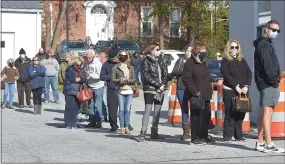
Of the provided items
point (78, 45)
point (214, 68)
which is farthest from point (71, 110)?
point (78, 45)

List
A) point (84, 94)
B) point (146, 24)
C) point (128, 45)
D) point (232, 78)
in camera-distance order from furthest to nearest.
→ 1. point (146, 24)
2. point (128, 45)
3. point (84, 94)
4. point (232, 78)

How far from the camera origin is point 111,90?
14.4m

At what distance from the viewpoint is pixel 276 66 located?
1090 centimetres

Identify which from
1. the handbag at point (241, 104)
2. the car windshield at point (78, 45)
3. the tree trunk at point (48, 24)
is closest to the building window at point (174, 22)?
the car windshield at point (78, 45)

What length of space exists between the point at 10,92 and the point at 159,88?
9.36 meters

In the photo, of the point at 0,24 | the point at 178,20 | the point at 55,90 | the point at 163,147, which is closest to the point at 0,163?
the point at 163,147

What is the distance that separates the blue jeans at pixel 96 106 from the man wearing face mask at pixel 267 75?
5102mm

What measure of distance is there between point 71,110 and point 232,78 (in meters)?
4.37

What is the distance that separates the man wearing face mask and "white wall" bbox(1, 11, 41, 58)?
22796mm

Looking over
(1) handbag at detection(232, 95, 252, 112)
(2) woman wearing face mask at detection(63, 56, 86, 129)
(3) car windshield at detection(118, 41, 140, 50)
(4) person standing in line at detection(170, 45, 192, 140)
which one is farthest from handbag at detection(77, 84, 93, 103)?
(3) car windshield at detection(118, 41, 140, 50)

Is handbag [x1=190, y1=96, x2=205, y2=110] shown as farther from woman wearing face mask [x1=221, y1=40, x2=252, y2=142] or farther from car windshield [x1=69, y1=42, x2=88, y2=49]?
car windshield [x1=69, y1=42, x2=88, y2=49]

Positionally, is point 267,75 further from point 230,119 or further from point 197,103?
point 230,119

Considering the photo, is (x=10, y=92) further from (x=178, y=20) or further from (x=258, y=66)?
(x=178, y=20)

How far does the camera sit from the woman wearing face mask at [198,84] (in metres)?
11.9
